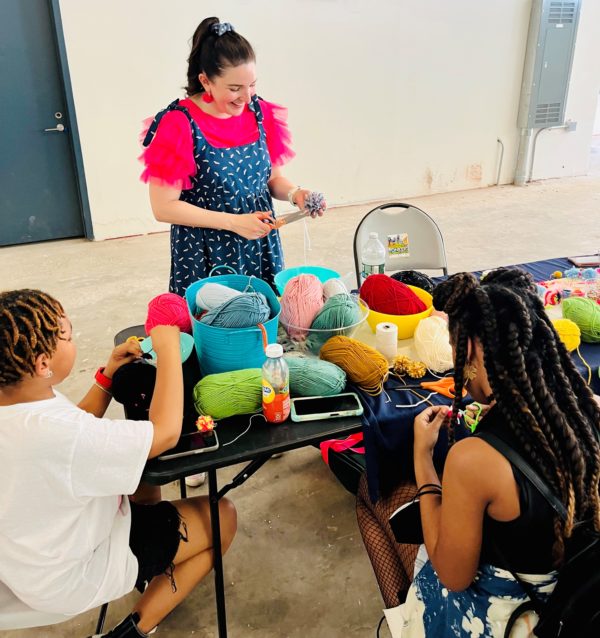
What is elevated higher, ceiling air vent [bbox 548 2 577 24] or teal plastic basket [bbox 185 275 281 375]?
ceiling air vent [bbox 548 2 577 24]

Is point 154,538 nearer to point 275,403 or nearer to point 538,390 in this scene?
point 275,403

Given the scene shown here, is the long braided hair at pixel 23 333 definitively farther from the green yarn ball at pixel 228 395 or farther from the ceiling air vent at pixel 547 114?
the ceiling air vent at pixel 547 114

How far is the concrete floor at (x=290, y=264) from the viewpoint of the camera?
67.3 inches

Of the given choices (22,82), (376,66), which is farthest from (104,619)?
(376,66)

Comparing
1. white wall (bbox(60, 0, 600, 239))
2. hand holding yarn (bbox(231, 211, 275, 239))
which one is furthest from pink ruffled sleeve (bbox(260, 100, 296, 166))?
white wall (bbox(60, 0, 600, 239))

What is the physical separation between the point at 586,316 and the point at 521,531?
92cm

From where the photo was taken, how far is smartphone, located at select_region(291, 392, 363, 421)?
53.6 inches

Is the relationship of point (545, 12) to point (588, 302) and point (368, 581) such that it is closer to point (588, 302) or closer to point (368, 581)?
point (588, 302)

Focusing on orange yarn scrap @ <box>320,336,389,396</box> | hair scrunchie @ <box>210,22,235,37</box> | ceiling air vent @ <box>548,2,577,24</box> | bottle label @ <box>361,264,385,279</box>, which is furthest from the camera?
ceiling air vent @ <box>548,2,577,24</box>

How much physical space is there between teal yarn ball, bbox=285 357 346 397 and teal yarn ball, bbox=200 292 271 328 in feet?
0.48

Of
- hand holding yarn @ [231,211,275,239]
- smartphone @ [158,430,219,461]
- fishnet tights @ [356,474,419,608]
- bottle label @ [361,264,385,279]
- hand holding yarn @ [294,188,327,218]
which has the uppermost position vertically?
hand holding yarn @ [294,188,327,218]

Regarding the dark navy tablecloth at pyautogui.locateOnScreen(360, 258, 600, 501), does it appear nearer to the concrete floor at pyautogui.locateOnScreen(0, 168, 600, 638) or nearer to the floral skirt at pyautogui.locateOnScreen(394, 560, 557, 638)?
the floral skirt at pyautogui.locateOnScreen(394, 560, 557, 638)

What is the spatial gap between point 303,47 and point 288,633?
4.78 metres

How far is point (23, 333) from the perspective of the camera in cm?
108
